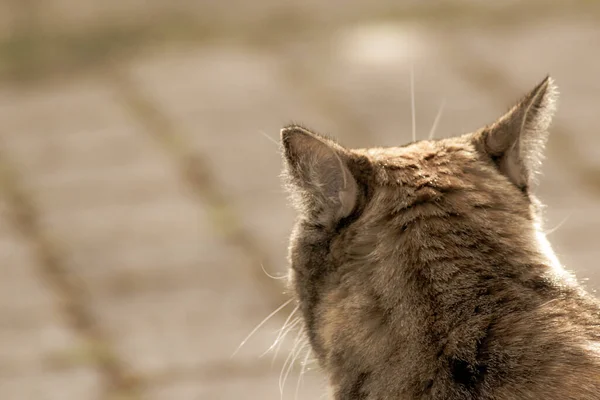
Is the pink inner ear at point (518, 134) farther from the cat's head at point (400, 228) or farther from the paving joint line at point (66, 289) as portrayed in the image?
the paving joint line at point (66, 289)

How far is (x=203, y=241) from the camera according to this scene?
6.13 metres

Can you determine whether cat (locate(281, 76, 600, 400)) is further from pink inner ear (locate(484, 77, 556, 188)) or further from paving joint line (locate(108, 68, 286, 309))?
paving joint line (locate(108, 68, 286, 309))

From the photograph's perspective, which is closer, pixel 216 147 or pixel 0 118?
pixel 216 147

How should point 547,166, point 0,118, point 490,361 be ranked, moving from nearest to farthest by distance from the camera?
point 490,361 < point 547,166 < point 0,118

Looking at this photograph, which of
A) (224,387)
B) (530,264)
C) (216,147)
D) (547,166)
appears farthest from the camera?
(216,147)

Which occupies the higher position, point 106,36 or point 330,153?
point 106,36

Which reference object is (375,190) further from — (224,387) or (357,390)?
(224,387)

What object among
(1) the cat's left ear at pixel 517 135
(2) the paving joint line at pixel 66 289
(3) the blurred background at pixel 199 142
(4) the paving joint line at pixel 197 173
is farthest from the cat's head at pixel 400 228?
(4) the paving joint line at pixel 197 173

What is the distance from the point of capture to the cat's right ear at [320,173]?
3.09 metres

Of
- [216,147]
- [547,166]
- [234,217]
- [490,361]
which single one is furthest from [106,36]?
[490,361]

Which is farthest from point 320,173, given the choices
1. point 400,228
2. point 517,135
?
point 517,135

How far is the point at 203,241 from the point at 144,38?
2980mm

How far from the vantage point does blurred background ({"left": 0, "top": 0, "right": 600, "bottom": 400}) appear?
17.6ft

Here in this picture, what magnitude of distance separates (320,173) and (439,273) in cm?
44
